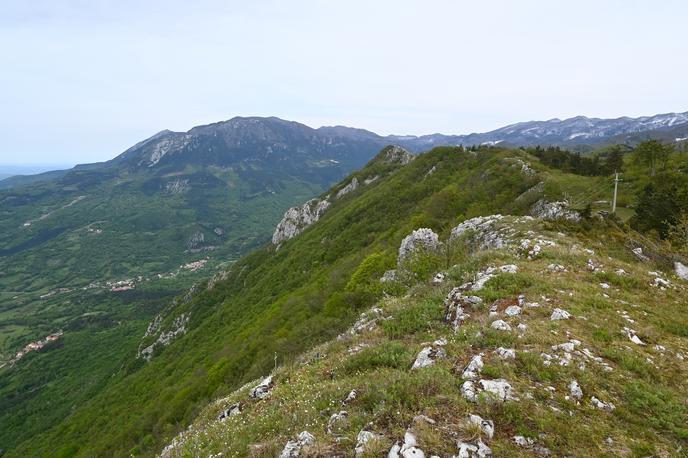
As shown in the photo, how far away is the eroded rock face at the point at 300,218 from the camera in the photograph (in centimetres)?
13038

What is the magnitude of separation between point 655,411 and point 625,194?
48603 millimetres

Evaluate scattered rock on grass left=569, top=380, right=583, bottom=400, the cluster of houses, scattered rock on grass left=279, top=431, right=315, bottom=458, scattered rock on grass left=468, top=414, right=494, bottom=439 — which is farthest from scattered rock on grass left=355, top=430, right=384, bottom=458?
the cluster of houses

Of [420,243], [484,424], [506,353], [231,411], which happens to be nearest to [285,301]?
[420,243]

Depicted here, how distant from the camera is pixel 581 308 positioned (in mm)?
12898

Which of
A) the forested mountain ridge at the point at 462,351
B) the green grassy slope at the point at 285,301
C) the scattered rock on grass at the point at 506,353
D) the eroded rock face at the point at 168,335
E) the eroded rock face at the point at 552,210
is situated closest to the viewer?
the forested mountain ridge at the point at 462,351

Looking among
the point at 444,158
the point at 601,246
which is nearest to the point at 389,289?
the point at 601,246

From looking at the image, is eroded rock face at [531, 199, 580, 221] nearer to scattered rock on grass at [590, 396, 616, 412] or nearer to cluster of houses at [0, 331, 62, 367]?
scattered rock on grass at [590, 396, 616, 412]

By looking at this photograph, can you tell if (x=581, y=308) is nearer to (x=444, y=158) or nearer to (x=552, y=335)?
(x=552, y=335)

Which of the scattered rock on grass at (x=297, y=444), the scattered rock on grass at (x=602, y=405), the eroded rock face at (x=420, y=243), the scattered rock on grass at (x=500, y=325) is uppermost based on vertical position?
the scattered rock on grass at (x=500, y=325)

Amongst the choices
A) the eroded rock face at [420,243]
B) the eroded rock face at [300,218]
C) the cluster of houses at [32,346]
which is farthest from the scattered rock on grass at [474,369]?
the cluster of houses at [32,346]

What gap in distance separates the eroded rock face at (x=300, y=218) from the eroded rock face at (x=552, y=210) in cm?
9021

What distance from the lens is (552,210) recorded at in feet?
128

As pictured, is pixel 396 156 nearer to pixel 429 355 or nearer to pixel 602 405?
pixel 429 355

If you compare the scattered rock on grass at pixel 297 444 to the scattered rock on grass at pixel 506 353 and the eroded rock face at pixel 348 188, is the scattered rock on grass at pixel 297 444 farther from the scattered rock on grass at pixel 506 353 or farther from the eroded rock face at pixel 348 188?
the eroded rock face at pixel 348 188
